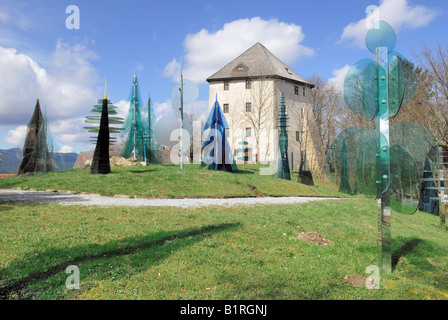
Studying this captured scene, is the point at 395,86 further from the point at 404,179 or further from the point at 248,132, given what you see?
the point at 248,132

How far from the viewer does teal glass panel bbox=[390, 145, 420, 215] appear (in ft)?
14.6

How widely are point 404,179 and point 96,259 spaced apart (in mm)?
4700

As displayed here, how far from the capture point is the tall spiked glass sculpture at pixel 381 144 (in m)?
4.49

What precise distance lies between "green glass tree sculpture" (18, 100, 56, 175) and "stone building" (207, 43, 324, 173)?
27.0m

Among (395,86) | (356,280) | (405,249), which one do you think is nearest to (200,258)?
(356,280)

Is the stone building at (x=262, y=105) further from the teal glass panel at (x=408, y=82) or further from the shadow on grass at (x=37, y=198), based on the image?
the teal glass panel at (x=408, y=82)

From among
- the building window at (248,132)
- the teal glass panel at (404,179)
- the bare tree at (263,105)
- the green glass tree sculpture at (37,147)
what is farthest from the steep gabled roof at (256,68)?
the teal glass panel at (404,179)

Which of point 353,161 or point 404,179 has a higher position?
point 353,161

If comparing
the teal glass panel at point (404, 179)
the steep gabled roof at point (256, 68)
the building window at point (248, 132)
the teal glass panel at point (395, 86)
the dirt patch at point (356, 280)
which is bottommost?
the dirt patch at point (356, 280)

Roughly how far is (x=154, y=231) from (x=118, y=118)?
24.0 m

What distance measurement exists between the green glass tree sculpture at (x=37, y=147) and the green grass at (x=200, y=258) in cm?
1935

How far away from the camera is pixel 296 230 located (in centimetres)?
700

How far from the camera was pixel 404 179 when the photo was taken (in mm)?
4527
